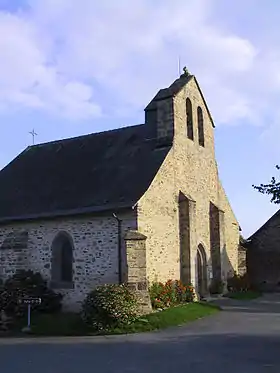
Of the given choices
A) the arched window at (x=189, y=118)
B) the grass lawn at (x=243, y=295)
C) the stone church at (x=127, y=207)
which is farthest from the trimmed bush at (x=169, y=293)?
the arched window at (x=189, y=118)

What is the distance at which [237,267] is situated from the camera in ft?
92.9

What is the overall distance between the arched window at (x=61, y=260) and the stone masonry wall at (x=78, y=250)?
222 millimetres

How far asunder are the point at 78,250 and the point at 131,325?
5309 mm

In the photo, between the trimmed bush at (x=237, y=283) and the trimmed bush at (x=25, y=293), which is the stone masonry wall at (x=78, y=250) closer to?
the trimmed bush at (x=25, y=293)

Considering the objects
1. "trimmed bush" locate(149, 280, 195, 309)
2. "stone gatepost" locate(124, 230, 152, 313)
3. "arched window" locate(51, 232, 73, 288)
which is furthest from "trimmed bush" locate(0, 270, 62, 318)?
"trimmed bush" locate(149, 280, 195, 309)

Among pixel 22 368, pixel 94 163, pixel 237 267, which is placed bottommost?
pixel 22 368

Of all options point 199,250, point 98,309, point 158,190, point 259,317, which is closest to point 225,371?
point 98,309

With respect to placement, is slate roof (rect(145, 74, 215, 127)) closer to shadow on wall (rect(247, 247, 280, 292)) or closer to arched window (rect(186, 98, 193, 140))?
arched window (rect(186, 98, 193, 140))

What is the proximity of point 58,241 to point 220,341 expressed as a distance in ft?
33.4

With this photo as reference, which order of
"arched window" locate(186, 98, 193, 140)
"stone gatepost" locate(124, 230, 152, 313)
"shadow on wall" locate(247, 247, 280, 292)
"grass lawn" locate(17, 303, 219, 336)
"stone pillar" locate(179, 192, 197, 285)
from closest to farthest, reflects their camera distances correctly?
1. "grass lawn" locate(17, 303, 219, 336)
2. "stone gatepost" locate(124, 230, 152, 313)
3. "stone pillar" locate(179, 192, 197, 285)
4. "arched window" locate(186, 98, 193, 140)
5. "shadow on wall" locate(247, 247, 280, 292)

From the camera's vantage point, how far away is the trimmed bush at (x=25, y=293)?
19391 mm

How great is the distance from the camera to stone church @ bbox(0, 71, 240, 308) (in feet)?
64.2

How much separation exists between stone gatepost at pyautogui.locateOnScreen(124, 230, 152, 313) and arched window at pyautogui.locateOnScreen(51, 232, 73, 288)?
3690 mm

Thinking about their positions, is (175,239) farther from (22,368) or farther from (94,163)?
(22,368)
